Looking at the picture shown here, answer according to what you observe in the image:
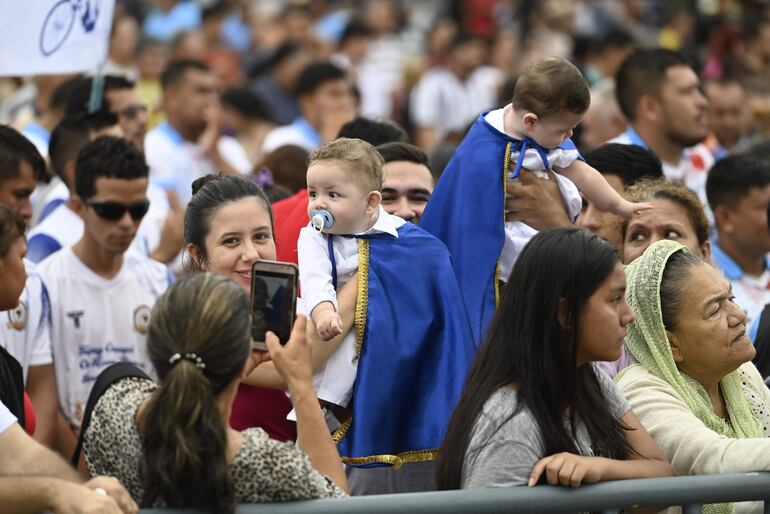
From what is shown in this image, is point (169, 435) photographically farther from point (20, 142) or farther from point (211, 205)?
point (20, 142)

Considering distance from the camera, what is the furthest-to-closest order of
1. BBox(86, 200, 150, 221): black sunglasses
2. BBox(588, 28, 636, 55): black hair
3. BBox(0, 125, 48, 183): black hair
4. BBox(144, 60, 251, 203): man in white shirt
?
BBox(588, 28, 636, 55): black hair < BBox(144, 60, 251, 203): man in white shirt < BBox(0, 125, 48, 183): black hair < BBox(86, 200, 150, 221): black sunglasses

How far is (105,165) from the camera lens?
6477mm

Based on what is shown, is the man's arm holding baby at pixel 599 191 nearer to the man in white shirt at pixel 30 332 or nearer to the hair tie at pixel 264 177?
the hair tie at pixel 264 177

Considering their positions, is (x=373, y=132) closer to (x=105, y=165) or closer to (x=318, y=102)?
(x=105, y=165)

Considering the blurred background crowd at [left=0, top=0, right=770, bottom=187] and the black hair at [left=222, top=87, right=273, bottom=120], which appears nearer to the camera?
the blurred background crowd at [left=0, top=0, right=770, bottom=187]

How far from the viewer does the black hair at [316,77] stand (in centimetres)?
1094

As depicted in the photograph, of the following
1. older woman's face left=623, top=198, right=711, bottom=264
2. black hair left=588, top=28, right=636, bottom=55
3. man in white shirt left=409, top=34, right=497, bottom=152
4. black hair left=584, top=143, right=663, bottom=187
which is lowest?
older woman's face left=623, top=198, right=711, bottom=264

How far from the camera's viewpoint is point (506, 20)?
19.8 metres

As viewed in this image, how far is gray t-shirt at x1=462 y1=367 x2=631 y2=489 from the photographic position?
3.88 meters

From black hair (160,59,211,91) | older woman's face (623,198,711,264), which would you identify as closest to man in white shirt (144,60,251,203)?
A: black hair (160,59,211,91)

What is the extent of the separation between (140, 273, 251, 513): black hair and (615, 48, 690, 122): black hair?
5786mm

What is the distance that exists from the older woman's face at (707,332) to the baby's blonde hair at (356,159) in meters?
1.16

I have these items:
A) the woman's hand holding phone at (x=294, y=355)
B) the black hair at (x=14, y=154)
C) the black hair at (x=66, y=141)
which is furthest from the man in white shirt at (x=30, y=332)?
the woman's hand holding phone at (x=294, y=355)

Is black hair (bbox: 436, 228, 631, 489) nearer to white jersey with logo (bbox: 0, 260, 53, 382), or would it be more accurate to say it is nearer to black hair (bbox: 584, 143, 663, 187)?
black hair (bbox: 584, 143, 663, 187)
